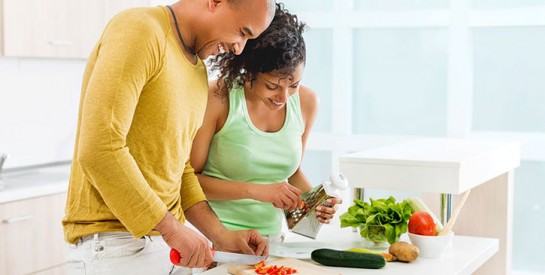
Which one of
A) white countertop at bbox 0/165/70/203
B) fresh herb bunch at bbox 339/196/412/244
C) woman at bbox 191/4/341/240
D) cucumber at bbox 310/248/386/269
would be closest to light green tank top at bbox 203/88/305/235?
woman at bbox 191/4/341/240

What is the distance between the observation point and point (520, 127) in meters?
4.46

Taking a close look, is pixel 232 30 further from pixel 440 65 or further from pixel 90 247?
pixel 440 65

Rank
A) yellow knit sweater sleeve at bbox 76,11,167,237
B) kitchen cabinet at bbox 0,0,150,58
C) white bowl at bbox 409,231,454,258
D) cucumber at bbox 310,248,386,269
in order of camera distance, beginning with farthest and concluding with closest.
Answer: kitchen cabinet at bbox 0,0,150,58, white bowl at bbox 409,231,454,258, cucumber at bbox 310,248,386,269, yellow knit sweater sleeve at bbox 76,11,167,237

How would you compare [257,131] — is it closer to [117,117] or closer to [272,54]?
[272,54]

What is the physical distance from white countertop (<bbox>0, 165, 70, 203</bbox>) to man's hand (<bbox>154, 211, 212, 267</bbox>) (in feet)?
5.56

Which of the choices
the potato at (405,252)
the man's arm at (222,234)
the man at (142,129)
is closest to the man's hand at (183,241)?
the man at (142,129)

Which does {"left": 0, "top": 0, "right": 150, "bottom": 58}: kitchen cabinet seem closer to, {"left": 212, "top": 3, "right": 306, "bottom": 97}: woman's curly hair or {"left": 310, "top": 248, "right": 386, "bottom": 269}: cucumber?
{"left": 212, "top": 3, "right": 306, "bottom": 97}: woman's curly hair

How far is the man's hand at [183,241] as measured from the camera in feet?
5.29

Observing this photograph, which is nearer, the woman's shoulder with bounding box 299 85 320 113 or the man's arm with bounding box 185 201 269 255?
the man's arm with bounding box 185 201 269 255

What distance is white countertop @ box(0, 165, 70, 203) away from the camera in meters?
3.19

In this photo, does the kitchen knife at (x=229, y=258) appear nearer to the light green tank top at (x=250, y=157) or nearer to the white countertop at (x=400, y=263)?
the white countertop at (x=400, y=263)

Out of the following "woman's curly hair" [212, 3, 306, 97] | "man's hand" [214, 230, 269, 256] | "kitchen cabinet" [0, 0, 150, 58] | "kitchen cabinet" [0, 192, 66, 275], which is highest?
"kitchen cabinet" [0, 0, 150, 58]

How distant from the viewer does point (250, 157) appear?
7.33 feet

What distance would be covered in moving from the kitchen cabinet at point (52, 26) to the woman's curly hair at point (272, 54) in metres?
1.62
